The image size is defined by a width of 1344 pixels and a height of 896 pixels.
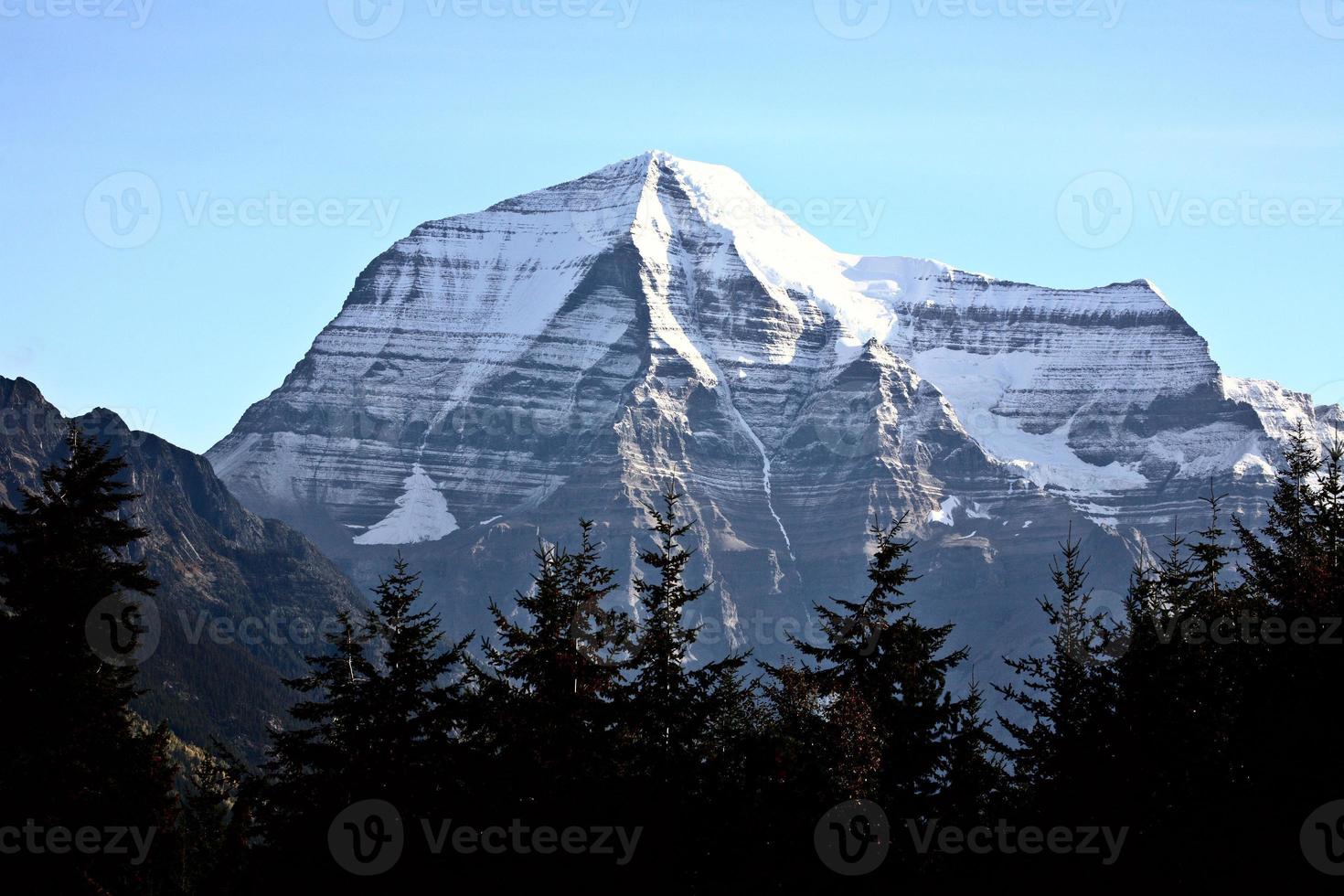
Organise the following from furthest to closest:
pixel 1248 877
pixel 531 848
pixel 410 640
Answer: pixel 410 640 → pixel 531 848 → pixel 1248 877

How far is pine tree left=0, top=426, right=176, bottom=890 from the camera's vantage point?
5669 cm

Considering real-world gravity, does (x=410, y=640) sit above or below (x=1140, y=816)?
above

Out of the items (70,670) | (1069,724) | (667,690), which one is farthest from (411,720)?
(1069,724)

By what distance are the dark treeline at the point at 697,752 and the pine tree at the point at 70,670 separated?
77 mm

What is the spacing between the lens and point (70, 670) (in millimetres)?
57344

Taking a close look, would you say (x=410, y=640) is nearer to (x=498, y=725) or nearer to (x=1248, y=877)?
(x=498, y=725)

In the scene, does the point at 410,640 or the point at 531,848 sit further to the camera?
the point at 410,640

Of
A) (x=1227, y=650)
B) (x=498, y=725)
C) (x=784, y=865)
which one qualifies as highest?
(x=1227, y=650)

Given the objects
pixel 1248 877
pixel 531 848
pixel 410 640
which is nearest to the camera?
pixel 1248 877

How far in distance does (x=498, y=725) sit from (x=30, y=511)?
16919mm

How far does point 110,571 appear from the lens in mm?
58219

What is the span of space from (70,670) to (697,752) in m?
18.4

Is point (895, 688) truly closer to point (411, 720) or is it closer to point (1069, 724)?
point (1069, 724)

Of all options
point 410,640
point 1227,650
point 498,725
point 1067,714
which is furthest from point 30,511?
point 1227,650
